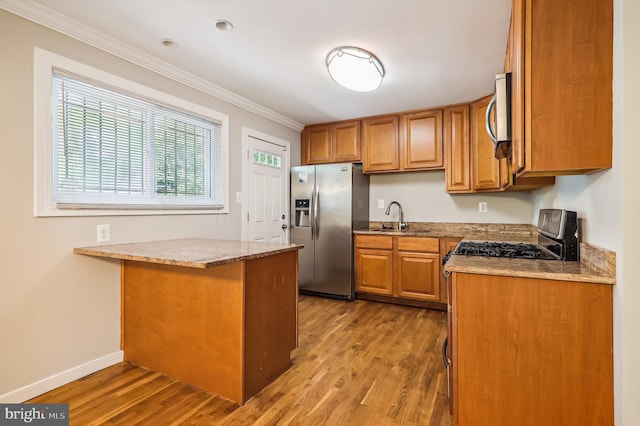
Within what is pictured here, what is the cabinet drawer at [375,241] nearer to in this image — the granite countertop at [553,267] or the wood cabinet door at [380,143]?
the wood cabinet door at [380,143]

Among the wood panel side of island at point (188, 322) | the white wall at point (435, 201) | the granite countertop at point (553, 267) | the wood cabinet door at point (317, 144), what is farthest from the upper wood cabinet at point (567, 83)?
the wood cabinet door at point (317, 144)

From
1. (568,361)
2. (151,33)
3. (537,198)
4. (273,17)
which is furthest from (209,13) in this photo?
(537,198)

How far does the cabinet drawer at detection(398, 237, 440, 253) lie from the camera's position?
3537 millimetres

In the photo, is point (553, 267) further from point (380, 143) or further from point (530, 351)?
point (380, 143)

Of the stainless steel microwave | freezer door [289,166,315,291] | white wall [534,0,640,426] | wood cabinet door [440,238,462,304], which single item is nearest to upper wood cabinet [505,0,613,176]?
white wall [534,0,640,426]

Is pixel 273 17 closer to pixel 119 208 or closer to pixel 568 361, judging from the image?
pixel 119 208

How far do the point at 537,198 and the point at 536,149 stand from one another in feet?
7.38

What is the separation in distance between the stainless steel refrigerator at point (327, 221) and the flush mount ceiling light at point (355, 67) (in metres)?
1.35

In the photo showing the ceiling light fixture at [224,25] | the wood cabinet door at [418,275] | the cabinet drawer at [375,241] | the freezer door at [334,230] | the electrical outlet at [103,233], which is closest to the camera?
the ceiling light fixture at [224,25]

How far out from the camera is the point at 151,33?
2154 mm

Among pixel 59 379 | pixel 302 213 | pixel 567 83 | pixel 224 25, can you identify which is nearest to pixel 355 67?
pixel 224 25

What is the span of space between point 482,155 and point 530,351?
2470 millimetres

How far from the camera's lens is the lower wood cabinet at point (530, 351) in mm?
1328

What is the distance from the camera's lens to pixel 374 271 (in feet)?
12.7
